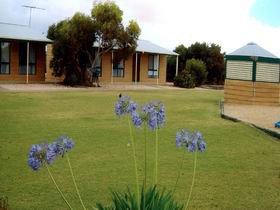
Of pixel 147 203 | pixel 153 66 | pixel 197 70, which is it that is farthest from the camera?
pixel 153 66

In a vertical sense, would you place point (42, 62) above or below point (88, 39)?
below

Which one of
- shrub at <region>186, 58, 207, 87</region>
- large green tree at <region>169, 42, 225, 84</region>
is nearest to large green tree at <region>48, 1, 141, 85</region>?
shrub at <region>186, 58, 207, 87</region>

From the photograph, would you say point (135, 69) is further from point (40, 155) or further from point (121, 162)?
point (40, 155)

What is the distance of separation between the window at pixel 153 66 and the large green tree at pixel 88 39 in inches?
300

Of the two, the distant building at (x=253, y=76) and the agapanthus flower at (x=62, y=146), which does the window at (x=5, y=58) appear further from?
the agapanthus flower at (x=62, y=146)

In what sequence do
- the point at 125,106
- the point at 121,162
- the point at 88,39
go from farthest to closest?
the point at 88,39 → the point at 121,162 → the point at 125,106

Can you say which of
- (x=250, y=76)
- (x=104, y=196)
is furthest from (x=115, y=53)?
(x=104, y=196)

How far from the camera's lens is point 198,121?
12.9 meters

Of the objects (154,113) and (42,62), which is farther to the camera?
(42,62)

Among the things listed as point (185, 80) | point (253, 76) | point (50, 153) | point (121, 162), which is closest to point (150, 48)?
point (185, 80)

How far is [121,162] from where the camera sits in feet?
24.4

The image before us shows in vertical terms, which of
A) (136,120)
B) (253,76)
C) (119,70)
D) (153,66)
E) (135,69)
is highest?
(153,66)

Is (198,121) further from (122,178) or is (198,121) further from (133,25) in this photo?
(133,25)

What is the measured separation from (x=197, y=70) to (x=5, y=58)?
1446 cm
